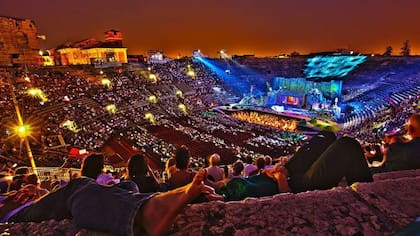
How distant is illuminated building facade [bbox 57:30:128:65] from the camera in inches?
2160

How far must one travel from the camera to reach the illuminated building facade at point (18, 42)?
32.9 meters

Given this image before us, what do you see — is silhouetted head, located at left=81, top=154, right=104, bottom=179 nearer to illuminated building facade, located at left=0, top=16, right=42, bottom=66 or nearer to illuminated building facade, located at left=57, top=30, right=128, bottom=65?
illuminated building facade, located at left=0, top=16, right=42, bottom=66

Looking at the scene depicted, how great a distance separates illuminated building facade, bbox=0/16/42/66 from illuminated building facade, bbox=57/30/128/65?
13039mm

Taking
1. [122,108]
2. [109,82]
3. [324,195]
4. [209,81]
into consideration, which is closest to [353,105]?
[209,81]

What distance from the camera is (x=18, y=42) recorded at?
3494 centimetres

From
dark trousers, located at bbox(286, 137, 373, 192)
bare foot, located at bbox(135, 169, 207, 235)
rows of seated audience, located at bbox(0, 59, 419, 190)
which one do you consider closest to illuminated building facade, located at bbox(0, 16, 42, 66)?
rows of seated audience, located at bbox(0, 59, 419, 190)

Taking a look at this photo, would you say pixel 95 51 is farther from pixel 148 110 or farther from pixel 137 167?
pixel 137 167

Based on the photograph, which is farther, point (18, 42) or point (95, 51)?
point (95, 51)

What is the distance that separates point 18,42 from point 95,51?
2038 centimetres

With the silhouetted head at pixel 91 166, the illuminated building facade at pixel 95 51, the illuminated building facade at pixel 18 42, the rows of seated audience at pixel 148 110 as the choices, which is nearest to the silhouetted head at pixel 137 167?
the silhouetted head at pixel 91 166

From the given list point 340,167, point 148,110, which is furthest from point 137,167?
point 148,110

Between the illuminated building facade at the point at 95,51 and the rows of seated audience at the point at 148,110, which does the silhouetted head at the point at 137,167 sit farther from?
the illuminated building facade at the point at 95,51

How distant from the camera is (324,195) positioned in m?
1.91

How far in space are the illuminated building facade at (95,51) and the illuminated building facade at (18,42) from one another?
513 inches
